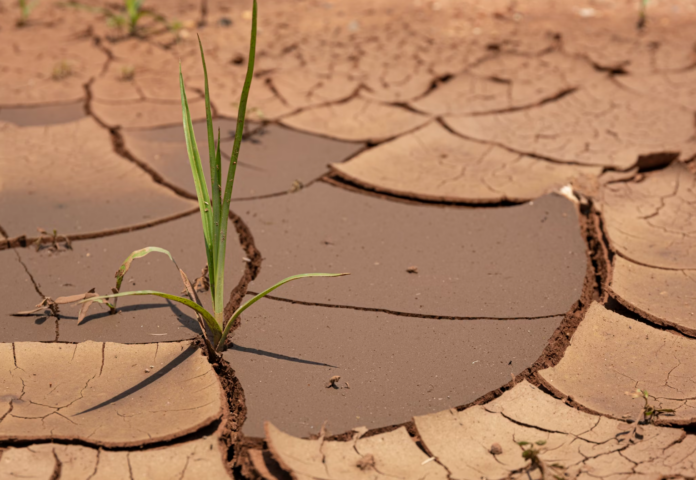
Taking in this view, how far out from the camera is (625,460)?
148cm

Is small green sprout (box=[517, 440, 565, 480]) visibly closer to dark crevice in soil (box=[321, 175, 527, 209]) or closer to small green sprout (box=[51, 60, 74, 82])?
dark crevice in soil (box=[321, 175, 527, 209])

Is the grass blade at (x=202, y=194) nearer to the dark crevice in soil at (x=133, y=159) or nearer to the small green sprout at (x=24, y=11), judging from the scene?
the dark crevice in soil at (x=133, y=159)

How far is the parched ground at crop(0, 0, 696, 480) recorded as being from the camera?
Answer: 1564 millimetres

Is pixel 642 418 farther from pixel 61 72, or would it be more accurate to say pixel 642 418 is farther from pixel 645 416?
pixel 61 72

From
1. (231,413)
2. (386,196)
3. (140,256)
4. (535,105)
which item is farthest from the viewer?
(535,105)

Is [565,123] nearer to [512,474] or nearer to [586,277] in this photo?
[586,277]

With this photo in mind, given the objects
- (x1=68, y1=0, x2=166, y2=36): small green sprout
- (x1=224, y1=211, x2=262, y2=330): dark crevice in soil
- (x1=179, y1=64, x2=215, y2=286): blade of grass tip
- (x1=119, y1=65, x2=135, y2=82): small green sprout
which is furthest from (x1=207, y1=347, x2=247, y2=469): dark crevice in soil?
(x1=68, y1=0, x2=166, y2=36): small green sprout

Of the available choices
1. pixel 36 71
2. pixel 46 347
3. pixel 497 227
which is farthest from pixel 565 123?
pixel 36 71

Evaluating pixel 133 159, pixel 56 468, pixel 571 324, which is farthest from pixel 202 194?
pixel 133 159

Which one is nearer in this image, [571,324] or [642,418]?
[642,418]

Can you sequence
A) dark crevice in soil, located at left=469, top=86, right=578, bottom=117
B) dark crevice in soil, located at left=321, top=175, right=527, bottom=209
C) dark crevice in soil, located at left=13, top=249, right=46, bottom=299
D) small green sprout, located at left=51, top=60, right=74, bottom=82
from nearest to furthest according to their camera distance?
dark crevice in soil, located at left=13, top=249, right=46, bottom=299, dark crevice in soil, located at left=321, top=175, right=527, bottom=209, dark crevice in soil, located at left=469, top=86, right=578, bottom=117, small green sprout, located at left=51, top=60, right=74, bottom=82

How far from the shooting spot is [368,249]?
227 centimetres

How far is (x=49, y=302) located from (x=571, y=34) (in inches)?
127

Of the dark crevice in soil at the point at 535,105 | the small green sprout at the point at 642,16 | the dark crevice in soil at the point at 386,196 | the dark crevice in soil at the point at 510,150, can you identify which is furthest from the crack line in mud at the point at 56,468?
the small green sprout at the point at 642,16
